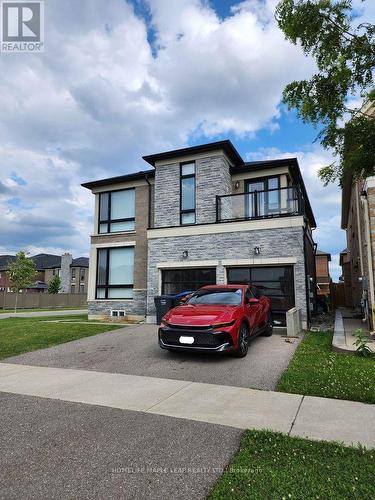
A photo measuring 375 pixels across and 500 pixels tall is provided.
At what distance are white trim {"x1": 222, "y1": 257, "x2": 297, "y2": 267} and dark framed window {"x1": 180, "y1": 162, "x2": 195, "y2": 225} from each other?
303 cm

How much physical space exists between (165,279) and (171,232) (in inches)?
76.5

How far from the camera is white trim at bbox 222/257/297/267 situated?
12062 millimetres

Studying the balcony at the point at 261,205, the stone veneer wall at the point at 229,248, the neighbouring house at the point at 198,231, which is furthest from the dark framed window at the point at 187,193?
Result: the balcony at the point at 261,205

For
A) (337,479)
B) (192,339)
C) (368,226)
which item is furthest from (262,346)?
(337,479)

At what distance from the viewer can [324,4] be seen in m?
5.01

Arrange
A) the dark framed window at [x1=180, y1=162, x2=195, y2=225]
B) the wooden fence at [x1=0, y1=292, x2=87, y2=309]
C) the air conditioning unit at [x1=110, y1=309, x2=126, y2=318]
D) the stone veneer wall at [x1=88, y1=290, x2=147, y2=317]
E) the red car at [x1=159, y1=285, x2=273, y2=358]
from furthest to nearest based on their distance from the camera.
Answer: the wooden fence at [x1=0, y1=292, x2=87, y2=309] < the air conditioning unit at [x1=110, y1=309, x2=126, y2=318] < the stone veneer wall at [x1=88, y1=290, x2=147, y2=317] < the dark framed window at [x1=180, y1=162, x2=195, y2=225] < the red car at [x1=159, y1=285, x2=273, y2=358]

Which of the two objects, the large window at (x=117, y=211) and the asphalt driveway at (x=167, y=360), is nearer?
the asphalt driveway at (x=167, y=360)

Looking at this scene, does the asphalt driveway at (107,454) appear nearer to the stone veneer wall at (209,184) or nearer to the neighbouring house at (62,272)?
the stone veneer wall at (209,184)

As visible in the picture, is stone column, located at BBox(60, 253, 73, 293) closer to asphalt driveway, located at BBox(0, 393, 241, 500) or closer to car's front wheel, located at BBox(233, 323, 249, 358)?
car's front wheel, located at BBox(233, 323, 249, 358)

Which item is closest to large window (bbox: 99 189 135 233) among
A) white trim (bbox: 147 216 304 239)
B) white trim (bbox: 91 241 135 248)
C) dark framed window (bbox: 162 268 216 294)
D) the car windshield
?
white trim (bbox: 91 241 135 248)

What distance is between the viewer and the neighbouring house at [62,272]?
6247cm

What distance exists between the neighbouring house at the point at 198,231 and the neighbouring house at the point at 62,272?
46.3m

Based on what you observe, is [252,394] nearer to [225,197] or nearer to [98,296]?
[225,197]

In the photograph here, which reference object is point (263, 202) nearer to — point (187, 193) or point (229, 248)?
point (229, 248)
